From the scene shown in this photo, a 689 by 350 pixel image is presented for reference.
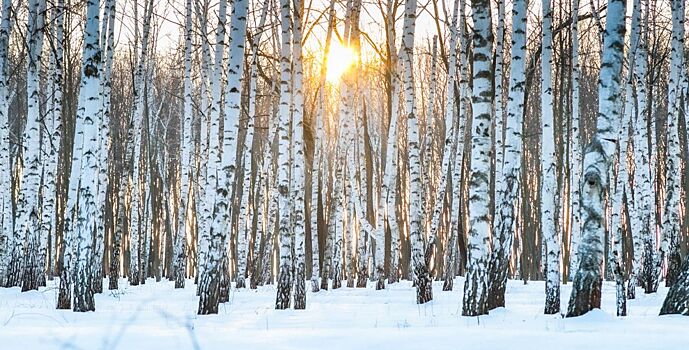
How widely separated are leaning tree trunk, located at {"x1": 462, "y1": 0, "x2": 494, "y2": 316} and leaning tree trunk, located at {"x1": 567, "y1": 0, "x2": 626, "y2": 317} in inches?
56.9

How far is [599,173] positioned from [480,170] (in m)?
1.65

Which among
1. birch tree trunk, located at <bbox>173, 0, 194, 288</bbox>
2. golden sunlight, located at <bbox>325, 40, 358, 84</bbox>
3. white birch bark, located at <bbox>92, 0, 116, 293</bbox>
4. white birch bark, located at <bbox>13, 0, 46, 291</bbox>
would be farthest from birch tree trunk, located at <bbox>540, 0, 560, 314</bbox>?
white birch bark, located at <bbox>13, 0, 46, 291</bbox>

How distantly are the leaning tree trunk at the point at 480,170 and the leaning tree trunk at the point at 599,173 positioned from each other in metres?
1.45

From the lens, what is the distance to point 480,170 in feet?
27.3

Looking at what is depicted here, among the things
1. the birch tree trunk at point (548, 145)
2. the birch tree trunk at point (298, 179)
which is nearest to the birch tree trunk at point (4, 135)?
the birch tree trunk at point (298, 179)

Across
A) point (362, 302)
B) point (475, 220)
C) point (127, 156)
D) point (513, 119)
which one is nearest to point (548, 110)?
point (513, 119)

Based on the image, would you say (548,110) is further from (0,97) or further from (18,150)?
(18,150)

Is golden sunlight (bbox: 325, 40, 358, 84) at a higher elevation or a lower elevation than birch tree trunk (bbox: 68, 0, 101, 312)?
higher

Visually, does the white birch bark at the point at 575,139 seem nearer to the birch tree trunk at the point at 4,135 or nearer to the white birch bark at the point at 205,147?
the white birch bark at the point at 205,147

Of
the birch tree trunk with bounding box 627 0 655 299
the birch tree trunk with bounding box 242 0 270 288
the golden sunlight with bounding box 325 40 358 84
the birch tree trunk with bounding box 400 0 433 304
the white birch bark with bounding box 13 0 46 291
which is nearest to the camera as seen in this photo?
the birch tree trunk with bounding box 400 0 433 304

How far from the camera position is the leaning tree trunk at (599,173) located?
693 cm

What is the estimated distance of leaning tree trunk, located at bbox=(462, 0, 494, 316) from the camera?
8.23 m

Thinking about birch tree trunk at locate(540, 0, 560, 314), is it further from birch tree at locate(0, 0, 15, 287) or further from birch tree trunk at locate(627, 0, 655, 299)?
birch tree at locate(0, 0, 15, 287)

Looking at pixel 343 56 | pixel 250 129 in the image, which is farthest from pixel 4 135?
pixel 343 56
